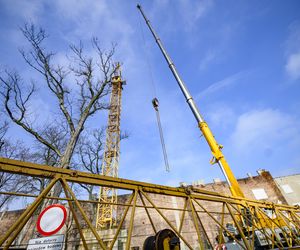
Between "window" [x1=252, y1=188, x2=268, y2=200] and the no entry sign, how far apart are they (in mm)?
22958

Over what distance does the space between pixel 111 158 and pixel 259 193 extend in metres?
18.2

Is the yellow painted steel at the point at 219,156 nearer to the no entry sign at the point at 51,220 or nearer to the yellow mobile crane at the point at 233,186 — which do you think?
the yellow mobile crane at the point at 233,186

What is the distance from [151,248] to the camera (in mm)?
3322

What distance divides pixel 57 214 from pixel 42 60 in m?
11.6

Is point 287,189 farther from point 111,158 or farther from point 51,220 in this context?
point 51,220

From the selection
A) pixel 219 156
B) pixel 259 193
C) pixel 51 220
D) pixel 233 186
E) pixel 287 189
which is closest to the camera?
pixel 51 220

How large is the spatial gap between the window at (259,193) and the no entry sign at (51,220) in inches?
904

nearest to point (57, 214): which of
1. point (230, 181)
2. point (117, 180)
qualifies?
point (117, 180)

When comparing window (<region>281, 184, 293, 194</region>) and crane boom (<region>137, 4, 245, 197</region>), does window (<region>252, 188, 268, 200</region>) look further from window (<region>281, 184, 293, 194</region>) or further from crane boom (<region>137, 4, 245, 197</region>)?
crane boom (<region>137, 4, 245, 197</region>)

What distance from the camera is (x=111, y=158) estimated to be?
21.8m

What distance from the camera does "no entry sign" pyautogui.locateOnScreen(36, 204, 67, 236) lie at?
287cm

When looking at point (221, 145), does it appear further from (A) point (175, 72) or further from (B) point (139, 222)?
(B) point (139, 222)

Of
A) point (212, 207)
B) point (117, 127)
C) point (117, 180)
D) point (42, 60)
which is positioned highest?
point (117, 127)

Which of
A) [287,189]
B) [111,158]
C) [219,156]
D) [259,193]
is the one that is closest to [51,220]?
[219,156]
